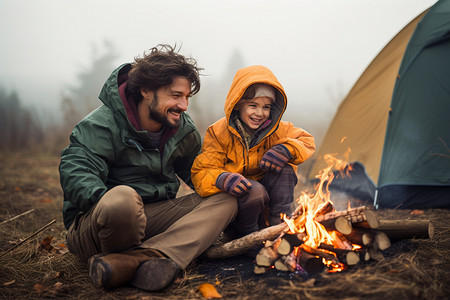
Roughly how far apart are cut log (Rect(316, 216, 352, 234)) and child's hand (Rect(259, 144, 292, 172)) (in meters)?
0.54

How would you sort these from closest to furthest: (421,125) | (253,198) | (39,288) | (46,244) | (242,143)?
(39,288), (253,198), (242,143), (46,244), (421,125)

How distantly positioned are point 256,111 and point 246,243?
1047mm

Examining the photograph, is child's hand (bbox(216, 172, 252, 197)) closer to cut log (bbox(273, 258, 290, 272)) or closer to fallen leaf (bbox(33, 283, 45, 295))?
cut log (bbox(273, 258, 290, 272))

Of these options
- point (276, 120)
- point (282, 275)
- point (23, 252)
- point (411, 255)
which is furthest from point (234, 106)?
point (23, 252)

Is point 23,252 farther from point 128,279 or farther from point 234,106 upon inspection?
point 234,106

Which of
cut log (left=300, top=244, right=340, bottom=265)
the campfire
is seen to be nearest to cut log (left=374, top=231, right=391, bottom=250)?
the campfire

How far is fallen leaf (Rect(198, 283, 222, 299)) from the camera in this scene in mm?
1911

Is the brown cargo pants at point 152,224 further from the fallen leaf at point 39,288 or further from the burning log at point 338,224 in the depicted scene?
the burning log at point 338,224

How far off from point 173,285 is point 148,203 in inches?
30.4

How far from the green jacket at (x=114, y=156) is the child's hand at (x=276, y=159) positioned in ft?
2.21

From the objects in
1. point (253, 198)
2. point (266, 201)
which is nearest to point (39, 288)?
point (253, 198)

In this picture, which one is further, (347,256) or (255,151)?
(255,151)

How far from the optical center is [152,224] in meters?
2.58

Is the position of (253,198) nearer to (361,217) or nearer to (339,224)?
(339,224)
